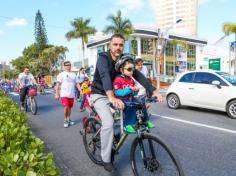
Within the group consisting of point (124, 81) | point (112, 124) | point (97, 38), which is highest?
point (97, 38)

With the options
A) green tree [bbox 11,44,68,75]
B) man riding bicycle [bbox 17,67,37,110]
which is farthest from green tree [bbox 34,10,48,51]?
man riding bicycle [bbox 17,67,37,110]

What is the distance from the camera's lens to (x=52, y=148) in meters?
5.25

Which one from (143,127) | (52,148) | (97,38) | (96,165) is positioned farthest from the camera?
(97,38)

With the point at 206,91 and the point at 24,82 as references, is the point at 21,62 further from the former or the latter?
the point at 206,91

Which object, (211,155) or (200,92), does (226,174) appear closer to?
(211,155)

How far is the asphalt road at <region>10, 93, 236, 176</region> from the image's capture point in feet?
13.1

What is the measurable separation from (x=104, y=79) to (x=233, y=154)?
2.74 m

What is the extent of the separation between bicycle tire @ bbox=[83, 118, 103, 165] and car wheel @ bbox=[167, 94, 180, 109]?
19.9 ft

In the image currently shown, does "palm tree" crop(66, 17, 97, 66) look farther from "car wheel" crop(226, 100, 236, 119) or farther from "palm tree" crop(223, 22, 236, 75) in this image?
"car wheel" crop(226, 100, 236, 119)

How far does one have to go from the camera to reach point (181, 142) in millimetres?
5355

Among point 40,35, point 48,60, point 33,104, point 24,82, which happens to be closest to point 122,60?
point 33,104

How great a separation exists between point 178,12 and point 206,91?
14268 cm

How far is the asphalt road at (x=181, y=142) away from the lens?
4.00m

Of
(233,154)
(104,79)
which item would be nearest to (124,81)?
(104,79)
